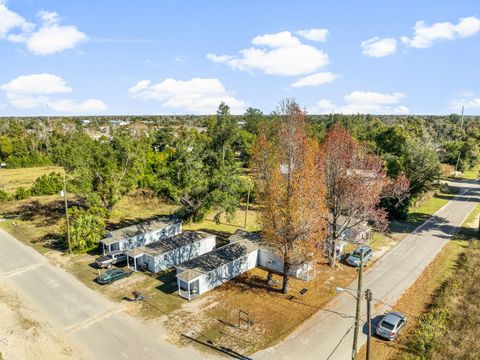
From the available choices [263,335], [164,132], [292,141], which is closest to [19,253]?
[263,335]

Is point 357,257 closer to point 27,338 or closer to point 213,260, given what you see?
point 213,260

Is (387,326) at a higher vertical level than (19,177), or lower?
lower

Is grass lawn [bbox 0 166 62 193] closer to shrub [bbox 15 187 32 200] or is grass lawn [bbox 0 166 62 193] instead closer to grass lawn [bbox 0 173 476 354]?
shrub [bbox 15 187 32 200]

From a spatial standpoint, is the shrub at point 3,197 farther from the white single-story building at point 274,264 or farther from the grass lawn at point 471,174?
the grass lawn at point 471,174

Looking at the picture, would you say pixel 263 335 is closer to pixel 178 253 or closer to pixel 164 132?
pixel 178 253

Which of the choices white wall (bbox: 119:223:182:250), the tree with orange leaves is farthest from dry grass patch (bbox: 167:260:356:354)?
white wall (bbox: 119:223:182:250)

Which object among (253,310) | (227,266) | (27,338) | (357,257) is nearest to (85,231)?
(27,338)

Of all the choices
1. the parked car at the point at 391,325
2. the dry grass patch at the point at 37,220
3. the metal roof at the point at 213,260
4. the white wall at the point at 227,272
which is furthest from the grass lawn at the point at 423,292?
the dry grass patch at the point at 37,220
